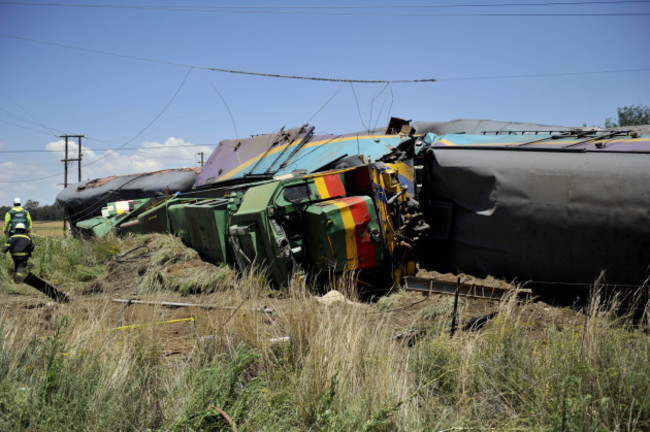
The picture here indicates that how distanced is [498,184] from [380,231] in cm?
163

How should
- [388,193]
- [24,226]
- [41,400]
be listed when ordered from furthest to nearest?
[24,226]
[388,193]
[41,400]

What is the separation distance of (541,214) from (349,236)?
7.65 ft

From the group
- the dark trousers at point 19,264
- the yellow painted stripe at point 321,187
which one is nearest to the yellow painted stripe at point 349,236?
the yellow painted stripe at point 321,187

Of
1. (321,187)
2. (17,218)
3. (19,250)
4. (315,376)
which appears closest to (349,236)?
(321,187)

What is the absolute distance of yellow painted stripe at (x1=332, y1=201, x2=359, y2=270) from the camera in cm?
655

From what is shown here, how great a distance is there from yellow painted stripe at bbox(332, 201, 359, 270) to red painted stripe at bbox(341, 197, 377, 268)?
0.15 ft

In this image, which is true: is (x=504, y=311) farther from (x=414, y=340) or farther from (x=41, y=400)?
(x=41, y=400)

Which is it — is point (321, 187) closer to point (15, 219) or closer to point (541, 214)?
point (541, 214)

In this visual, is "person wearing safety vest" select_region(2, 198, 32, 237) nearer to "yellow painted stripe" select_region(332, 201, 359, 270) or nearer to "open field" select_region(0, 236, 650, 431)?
"open field" select_region(0, 236, 650, 431)

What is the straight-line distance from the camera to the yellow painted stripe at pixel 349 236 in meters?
6.55

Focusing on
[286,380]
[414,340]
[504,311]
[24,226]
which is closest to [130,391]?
[286,380]

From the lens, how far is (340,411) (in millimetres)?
3049

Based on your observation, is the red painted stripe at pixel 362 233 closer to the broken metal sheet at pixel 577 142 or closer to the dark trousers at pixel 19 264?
the broken metal sheet at pixel 577 142

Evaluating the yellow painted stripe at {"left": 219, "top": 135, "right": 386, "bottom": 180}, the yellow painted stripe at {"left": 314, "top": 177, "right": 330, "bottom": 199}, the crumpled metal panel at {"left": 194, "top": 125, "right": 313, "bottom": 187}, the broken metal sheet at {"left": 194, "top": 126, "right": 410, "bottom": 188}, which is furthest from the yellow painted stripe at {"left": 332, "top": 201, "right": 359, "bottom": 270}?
the yellow painted stripe at {"left": 219, "top": 135, "right": 386, "bottom": 180}
